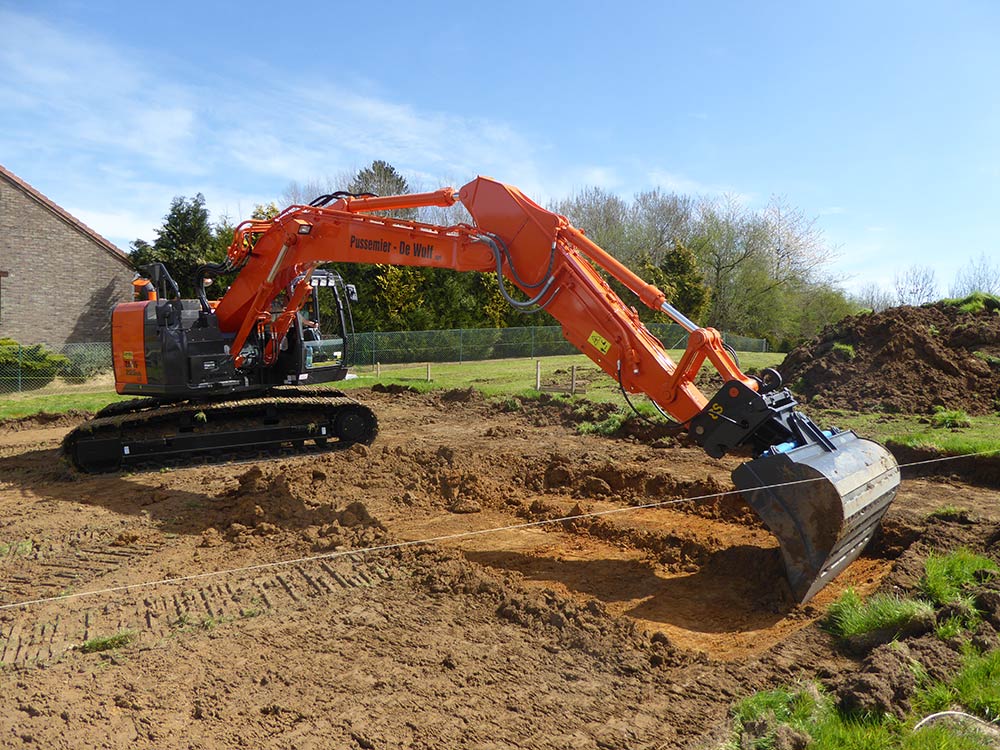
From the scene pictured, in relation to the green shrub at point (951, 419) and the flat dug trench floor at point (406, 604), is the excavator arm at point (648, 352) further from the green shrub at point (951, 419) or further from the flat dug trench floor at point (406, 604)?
the green shrub at point (951, 419)

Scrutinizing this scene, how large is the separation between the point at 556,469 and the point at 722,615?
4021 mm

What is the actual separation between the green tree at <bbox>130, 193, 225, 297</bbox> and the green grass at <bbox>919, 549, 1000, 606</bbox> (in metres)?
25.3

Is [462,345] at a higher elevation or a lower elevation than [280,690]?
higher

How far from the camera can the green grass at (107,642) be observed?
4719 millimetres

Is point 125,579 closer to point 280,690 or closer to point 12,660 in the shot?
point 12,660

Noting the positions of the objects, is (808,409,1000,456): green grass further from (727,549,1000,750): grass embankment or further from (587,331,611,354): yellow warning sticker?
(587,331,611,354): yellow warning sticker

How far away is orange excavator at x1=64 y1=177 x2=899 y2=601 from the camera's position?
5367 mm

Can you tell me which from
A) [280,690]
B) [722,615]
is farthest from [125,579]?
[722,615]

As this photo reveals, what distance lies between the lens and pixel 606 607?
5.47m

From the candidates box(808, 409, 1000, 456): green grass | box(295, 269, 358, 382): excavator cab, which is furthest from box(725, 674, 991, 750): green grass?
box(295, 269, 358, 382): excavator cab

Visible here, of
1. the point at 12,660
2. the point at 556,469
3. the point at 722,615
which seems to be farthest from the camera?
the point at 556,469

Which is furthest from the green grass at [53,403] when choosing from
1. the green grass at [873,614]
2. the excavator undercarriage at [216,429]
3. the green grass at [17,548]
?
the green grass at [873,614]

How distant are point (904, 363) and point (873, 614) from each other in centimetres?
1051

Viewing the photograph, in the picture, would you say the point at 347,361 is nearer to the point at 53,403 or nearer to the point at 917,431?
the point at 917,431
